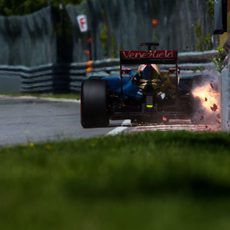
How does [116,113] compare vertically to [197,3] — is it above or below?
below

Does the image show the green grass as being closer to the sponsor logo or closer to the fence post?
the fence post

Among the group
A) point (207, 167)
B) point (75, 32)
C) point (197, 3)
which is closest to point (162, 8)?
point (197, 3)

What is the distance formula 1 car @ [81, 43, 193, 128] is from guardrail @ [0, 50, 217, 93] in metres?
7.39

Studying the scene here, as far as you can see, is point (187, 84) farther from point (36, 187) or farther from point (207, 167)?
point (36, 187)

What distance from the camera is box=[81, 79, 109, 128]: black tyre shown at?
44.3ft

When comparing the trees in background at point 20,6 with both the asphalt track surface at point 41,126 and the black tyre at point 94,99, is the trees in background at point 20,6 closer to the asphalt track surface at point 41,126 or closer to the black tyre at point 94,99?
the asphalt track surface at point 41,126

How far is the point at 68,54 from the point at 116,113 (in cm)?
1788

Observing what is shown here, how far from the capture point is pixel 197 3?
71.2 ft

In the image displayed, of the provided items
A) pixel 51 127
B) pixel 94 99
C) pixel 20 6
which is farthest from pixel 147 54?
pixel 20 6

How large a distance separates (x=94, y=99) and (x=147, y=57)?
101cm

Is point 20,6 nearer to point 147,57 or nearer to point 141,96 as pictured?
point 141,96

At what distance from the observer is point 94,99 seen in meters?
13.5

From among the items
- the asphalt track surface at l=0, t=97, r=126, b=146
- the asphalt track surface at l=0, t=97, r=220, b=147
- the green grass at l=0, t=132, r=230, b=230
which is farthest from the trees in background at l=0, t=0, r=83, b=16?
the green grass at l=0, t=132, r=230, b=230

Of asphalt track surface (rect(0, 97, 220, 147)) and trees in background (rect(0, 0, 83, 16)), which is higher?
trees in background (rect(0, 0, 83, 16))
